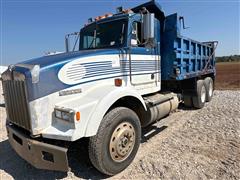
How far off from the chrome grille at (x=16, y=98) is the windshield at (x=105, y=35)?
195 cm

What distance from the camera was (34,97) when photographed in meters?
2.89

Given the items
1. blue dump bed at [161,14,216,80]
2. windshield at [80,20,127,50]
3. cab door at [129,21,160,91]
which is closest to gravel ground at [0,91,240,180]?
cab door at [129,21,160,91]

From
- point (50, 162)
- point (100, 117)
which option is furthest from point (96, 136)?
point (50, 162)

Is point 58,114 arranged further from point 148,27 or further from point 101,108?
point 148,27

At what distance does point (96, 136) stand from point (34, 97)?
1.03 meters

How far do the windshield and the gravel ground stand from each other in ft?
6.92

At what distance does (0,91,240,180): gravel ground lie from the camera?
3.42 m

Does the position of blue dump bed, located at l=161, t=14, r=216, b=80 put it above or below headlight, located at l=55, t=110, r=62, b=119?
above

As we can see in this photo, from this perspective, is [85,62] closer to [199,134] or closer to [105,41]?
[105,41]

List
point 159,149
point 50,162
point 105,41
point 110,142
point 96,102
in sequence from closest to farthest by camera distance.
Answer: point 50,162
point 96,102
point 110,142
point 159,149
point 105,41

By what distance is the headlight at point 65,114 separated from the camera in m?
2.78

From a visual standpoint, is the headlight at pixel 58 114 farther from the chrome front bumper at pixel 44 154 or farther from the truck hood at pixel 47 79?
the chrome front bumper at pixel 44 154

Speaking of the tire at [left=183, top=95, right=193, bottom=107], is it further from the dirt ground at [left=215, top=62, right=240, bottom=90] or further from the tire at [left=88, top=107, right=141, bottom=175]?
the dirt ground at [left=215, top=62, right=240, bottom=90]

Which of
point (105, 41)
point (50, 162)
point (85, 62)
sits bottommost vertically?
point (50, 162)
